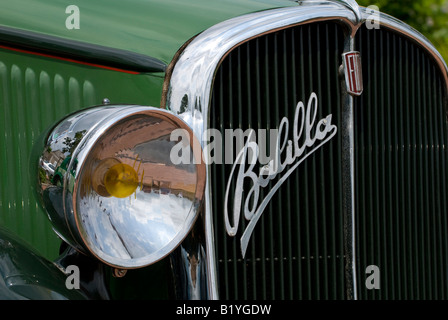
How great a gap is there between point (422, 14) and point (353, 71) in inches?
189

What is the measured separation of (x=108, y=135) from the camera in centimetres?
137

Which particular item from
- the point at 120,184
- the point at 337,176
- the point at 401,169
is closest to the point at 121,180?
the point at 120,184

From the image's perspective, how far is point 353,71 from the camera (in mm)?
1861

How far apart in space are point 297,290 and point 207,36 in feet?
2.53

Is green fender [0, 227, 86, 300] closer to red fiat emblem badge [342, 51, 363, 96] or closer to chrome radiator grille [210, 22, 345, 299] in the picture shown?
chrome radiator grille [210, 22, 345, 299]

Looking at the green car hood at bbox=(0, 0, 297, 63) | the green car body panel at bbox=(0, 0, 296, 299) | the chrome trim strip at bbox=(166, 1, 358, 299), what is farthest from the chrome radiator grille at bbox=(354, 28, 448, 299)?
the green car body panel at bbox=(0, 0, 296, 299)

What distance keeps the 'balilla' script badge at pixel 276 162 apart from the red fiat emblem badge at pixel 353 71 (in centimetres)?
12

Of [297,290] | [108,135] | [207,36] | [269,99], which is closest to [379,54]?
[269,99]

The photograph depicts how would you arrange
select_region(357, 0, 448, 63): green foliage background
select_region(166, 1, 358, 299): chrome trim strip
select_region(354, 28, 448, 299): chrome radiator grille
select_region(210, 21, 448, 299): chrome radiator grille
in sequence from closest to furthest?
select_region(166, 1, 358, 299): chrome trim strip, select_region(210, 21, 448, 299): chrome radiator grille, select_region(354, 28, 448, 299): chrome radiator grille, select_region(357, 0, 448, 63): green foliage background

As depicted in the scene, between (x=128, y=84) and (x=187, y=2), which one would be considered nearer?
(x=128, y=84)

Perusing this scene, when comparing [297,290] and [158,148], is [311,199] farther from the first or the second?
[158,148]

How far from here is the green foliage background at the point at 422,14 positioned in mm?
6191

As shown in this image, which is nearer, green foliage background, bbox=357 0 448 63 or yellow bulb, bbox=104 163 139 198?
yellow bulb, bbox=104 163 139 198

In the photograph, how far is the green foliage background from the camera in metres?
6.19
